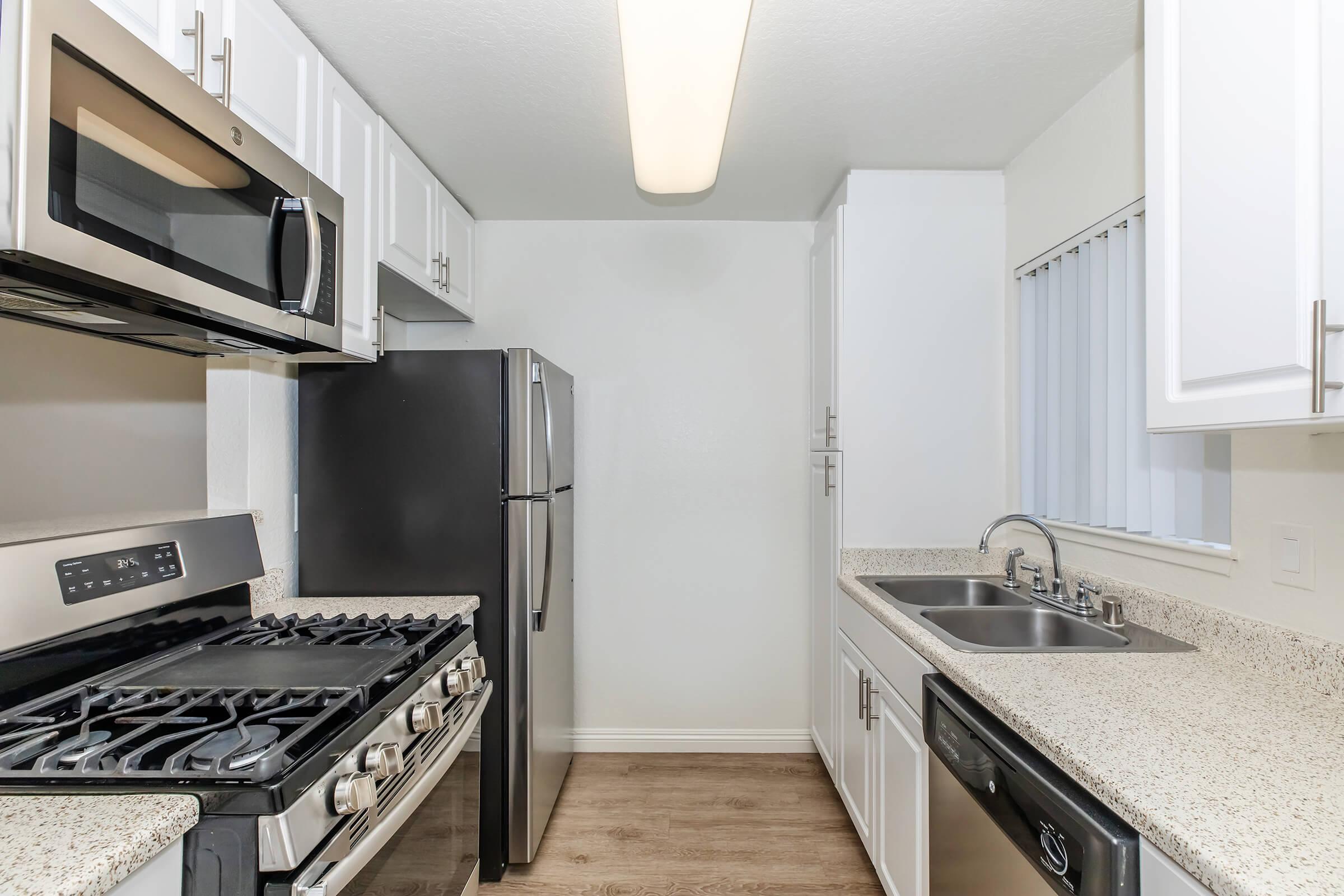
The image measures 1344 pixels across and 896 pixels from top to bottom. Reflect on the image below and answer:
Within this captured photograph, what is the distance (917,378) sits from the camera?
2.53 metres

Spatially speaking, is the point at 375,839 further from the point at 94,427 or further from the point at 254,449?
the point at 94,427

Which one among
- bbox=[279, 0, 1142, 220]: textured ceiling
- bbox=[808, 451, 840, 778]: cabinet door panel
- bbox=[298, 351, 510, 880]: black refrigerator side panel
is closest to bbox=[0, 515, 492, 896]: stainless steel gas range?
bbox=[298, 351, 510, 880]: black refrigerator side panel

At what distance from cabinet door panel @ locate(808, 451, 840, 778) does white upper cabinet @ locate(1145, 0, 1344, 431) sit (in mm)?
1413

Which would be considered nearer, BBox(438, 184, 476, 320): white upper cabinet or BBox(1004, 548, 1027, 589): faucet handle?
BBox(1004, 548, 1027, 589): faucet handle

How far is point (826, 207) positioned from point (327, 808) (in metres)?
2.74

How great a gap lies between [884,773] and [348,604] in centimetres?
163

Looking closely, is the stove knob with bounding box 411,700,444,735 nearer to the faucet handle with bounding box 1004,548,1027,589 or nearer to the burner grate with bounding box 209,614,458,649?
the burner grate with bounding box 209,614,458,649

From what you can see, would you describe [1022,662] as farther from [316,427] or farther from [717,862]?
[316,427]

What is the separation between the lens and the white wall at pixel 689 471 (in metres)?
3.09

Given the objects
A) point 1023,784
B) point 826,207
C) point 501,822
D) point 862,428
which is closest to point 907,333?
point 862,428

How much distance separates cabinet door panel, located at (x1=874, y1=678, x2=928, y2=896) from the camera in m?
1.62

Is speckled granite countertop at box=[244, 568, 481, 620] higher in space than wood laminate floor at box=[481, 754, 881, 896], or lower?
higher

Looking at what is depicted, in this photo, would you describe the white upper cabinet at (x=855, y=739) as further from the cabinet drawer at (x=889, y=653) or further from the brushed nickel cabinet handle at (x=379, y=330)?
the brushed nickel cabinet handle at (x=379, y=330)

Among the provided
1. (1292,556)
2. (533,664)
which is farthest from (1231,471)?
(533,664)
